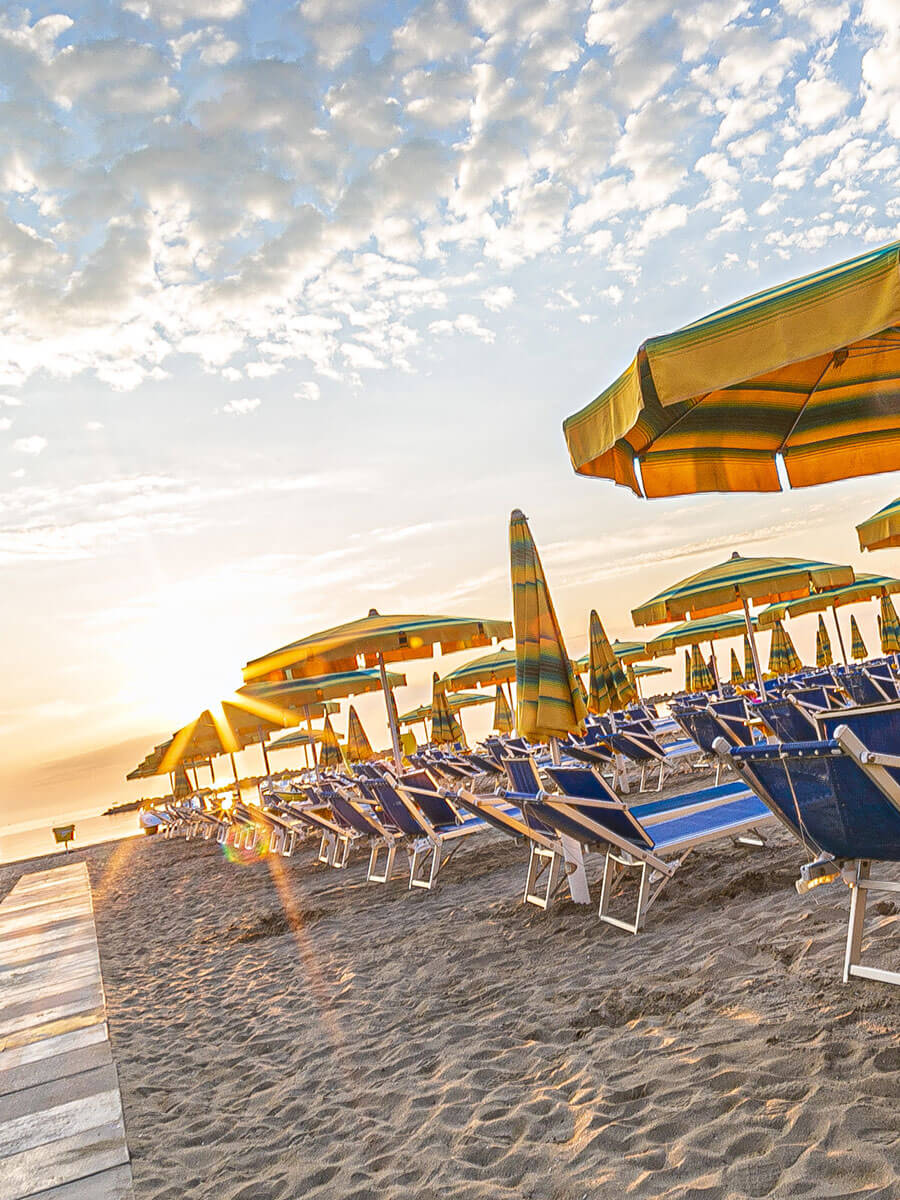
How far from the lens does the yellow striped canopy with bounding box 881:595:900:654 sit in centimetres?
1706

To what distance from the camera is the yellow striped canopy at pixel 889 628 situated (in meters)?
17.1

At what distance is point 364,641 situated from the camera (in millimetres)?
7406

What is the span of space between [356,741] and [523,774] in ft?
39.9

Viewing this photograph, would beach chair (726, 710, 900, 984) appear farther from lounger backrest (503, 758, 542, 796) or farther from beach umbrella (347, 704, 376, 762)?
beach umbrella (347, 704, 376, 762)

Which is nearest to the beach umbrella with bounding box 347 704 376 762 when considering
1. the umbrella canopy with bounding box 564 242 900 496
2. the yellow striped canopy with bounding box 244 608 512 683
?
the yellow striped canopy with bounding box 244 608 512 683

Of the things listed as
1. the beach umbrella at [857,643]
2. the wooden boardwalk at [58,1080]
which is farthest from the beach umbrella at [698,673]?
the wooden boardwalk at [58,1080]

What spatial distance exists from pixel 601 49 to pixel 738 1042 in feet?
23.1

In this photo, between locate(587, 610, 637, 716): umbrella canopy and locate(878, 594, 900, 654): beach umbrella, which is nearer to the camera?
locate(587, 610, 637, 716): umbrella canopy

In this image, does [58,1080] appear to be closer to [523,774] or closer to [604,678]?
[523,774]

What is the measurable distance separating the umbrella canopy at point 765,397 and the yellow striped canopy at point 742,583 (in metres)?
4.32

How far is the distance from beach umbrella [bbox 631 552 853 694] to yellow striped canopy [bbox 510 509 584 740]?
3.47 m

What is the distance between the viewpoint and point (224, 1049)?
152 inches

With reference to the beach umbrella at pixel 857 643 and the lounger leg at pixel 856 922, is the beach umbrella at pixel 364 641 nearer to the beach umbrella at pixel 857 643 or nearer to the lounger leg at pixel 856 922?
the lounger leg at pixel 856 922

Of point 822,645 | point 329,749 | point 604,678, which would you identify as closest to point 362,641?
point 604,678
